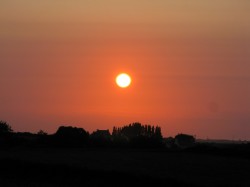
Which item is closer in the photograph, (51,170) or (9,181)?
(9,181)

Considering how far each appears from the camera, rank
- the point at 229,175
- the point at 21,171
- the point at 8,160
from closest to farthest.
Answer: the point at 229,175
the point at 21,171
the point at 8,160

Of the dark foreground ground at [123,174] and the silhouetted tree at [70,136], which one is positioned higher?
the silhouetted tree at [70,136]

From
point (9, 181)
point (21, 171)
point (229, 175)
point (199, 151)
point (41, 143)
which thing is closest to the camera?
point (9, 181)

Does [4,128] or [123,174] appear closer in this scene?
[123,174]

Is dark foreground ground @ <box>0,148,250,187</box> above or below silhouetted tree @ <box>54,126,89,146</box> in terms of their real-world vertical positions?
below

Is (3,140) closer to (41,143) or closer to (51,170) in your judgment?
(41,143)

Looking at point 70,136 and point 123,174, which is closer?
point 123,174

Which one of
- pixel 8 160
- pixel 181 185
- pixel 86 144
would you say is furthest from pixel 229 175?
pixel 86 144

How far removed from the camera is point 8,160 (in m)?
66.0

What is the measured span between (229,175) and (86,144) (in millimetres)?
60045

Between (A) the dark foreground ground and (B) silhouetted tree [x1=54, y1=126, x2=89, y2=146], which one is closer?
(A) the dark foreground ground

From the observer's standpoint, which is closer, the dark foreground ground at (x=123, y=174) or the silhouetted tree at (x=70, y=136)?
the dark foreground ground at (x=123, y=174)

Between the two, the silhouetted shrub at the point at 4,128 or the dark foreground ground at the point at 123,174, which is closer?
the dark foreground ground at the point at 123,174

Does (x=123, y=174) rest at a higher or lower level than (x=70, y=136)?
lower
